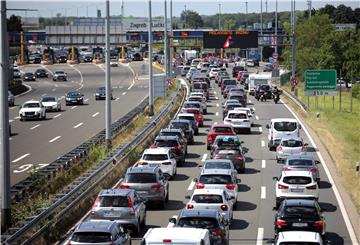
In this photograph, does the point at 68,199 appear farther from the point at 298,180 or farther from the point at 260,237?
the point at 298,180

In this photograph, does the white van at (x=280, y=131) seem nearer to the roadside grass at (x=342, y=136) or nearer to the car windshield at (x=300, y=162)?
the roadside grass at (x=342, y=136)

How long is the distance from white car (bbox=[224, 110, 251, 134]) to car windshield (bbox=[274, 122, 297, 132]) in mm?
7133

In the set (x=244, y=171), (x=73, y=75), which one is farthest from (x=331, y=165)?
(x=73, y=75)

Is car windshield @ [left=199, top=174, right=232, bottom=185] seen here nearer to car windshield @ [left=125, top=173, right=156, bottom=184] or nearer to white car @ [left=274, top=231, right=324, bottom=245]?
car windshield @ [left=125, top=173, right=156, bottom=184]

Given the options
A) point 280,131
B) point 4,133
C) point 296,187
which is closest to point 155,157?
point 296,187

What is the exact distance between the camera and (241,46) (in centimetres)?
9969

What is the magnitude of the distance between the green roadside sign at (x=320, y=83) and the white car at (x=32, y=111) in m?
19.5

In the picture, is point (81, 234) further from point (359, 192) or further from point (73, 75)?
point (73, 75)

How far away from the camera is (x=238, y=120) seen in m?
54.2

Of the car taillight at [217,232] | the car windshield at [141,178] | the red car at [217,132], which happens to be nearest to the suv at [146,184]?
the car windshield at [141,178]

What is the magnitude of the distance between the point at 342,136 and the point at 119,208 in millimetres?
32257

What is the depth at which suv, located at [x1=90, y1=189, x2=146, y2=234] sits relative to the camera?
2467 centimetres

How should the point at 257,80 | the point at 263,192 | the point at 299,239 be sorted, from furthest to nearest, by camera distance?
1. the point at 257,80
2. the point at 263,192
3. the point at 299,239

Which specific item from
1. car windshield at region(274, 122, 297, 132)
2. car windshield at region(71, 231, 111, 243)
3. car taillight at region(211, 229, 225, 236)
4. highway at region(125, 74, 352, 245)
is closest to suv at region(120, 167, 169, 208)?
highway at region(125, 74, 352, 245)
